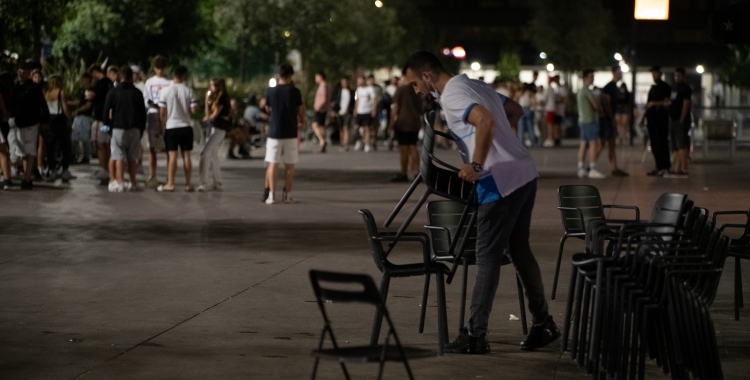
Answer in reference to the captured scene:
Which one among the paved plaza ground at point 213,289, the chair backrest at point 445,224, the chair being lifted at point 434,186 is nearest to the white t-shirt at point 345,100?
the paved plaza ground at point 213,289

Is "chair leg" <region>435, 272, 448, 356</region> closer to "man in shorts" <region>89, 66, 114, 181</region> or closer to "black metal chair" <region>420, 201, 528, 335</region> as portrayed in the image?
"black metal chair" <region>420, 201, 528, 335</region>

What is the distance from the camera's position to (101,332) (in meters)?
7.50

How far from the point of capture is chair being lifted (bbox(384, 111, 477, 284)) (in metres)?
6.62

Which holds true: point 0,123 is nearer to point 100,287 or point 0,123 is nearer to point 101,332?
point 100,287

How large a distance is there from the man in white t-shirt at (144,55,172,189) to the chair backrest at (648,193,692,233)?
11632 millimetres

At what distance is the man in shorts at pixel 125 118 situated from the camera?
17.1 metres

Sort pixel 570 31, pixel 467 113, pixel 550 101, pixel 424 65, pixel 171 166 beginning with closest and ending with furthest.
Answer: pixel 467 113 → pixel 424 65 → pixel 171 166 → pixel 550 101 → pixel 570 31

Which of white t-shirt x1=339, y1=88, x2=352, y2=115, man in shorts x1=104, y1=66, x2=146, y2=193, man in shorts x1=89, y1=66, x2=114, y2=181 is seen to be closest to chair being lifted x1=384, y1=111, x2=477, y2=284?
man in shorts x1=104, y1=66, x2=146, y2=193

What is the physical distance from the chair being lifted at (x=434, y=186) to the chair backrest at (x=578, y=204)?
172cm

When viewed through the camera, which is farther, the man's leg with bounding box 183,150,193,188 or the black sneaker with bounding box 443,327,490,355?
the man's leg with bounding box 183,150,193,188

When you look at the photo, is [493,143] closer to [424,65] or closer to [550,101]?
[424,65]

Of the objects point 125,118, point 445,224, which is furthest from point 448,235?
point 125,118

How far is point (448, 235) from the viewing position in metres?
7.52

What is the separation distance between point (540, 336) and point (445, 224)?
975 mm
